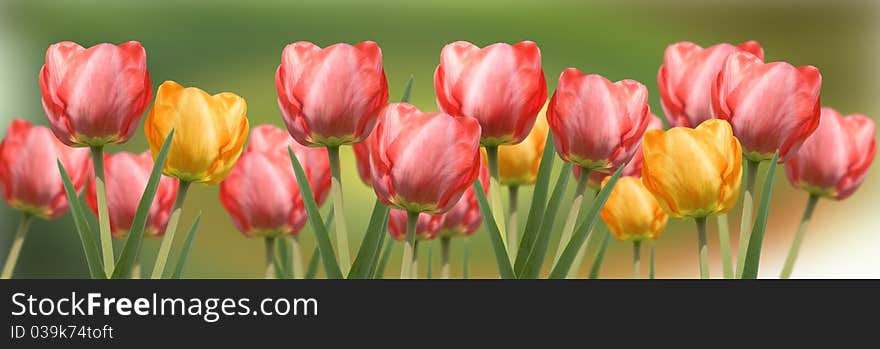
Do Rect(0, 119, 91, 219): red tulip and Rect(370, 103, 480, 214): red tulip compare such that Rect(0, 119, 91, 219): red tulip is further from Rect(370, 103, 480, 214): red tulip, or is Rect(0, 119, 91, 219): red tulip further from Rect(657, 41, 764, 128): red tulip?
Rect(657, 41, 764, 128): red tulip

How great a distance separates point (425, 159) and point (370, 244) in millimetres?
61

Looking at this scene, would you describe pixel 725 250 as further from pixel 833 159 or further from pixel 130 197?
pixel 130 197

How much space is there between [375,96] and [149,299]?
143mm

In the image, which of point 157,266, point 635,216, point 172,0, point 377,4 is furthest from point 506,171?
point 172,0

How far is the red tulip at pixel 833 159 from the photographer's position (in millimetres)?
560

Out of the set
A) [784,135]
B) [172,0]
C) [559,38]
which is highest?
[784,135]

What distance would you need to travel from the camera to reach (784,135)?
1.50 feet

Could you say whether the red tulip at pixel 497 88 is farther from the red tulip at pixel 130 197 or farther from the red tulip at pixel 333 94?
the red tulip at pixel 130 197

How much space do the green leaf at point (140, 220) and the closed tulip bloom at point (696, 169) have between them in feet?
0.75

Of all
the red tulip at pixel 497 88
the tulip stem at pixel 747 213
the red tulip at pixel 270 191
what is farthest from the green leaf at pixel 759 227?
the red tulip at pixel 270 191

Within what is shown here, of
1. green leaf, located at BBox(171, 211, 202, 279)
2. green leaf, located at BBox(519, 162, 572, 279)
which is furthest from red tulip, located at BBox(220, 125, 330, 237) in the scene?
green leaf, located at BBox(519, 162, 572, 279)

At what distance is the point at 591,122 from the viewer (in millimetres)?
442

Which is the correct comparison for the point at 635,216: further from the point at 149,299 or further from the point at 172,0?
the point at 172,0

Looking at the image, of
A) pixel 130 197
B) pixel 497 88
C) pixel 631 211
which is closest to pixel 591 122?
pixel 497 88
